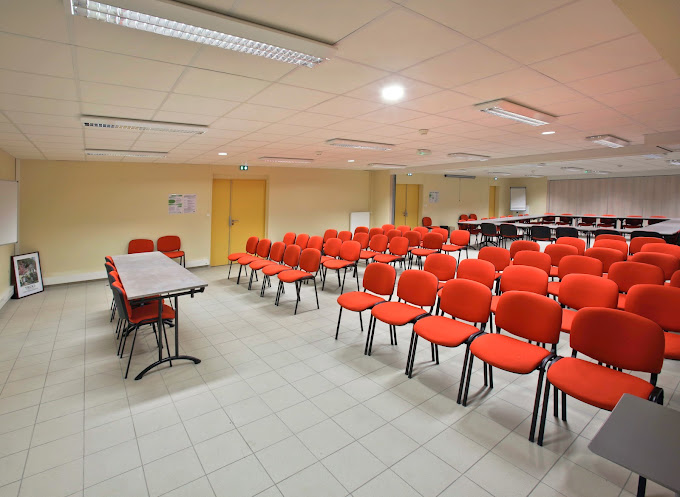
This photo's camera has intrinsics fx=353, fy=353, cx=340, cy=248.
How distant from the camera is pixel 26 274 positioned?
6.47 metres

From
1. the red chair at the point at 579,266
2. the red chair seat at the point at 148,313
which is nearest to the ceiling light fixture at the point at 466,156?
the red chair at the point at 579,266

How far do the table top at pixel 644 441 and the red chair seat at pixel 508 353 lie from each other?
0.89 meters

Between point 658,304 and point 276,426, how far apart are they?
3.48m

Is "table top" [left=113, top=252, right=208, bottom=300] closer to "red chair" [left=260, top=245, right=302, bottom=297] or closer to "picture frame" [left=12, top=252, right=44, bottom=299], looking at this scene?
"red chair" [left=260, top=245, right=302, bottom=297]

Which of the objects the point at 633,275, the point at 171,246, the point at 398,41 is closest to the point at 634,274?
the point at 633,275

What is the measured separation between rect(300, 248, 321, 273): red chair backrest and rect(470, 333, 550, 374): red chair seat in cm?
312

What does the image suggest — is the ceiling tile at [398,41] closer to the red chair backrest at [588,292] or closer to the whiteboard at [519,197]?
the red chair backrest at [588,292]

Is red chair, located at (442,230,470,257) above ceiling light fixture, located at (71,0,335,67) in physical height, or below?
below

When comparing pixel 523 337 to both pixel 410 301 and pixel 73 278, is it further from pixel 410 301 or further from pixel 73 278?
pixel 73 278

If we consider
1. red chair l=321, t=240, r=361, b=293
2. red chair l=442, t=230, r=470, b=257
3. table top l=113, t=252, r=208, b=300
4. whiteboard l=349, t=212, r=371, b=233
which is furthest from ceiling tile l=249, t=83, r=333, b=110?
whiteboard l=349, t=212, r=371, b=233

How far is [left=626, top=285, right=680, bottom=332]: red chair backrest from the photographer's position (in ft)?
10.1

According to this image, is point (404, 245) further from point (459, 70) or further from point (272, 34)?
point (272, 34)

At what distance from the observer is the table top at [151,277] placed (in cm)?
368

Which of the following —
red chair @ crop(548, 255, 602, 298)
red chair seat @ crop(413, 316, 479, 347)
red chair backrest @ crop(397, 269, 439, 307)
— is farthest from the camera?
red chair @ crop(548, 255, 602, 298)
